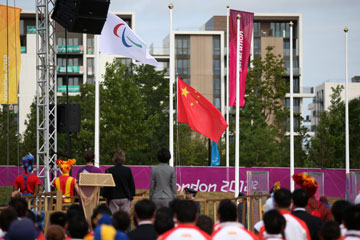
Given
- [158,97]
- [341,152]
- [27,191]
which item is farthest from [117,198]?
[158,97]

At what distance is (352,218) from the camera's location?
6879mm

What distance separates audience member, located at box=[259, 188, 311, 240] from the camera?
7570 millimetres

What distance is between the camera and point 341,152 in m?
53.0

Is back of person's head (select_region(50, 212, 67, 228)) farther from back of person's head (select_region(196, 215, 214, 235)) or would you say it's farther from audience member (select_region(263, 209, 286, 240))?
audience member (select_region(263, 209, 286, 240))

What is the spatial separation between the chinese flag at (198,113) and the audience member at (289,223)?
15.2 meters

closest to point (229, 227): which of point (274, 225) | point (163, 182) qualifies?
point (274, 225)

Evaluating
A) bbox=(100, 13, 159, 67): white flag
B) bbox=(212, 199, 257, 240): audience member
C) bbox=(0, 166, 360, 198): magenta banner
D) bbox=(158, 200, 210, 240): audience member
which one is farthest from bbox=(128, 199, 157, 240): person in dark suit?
bbox=(0, 166, 360, 198): magenta banner

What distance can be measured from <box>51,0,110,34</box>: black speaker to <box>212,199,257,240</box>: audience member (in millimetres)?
11246

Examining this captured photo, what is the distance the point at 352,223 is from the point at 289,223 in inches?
36.7

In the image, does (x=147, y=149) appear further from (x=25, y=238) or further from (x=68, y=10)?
(x=25, y=238)

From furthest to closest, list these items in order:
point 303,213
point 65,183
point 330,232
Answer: point 65,183, point 303,213, point 330,232

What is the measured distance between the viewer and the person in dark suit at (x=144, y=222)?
7.35 meters

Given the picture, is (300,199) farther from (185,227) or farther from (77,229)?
(77,229)

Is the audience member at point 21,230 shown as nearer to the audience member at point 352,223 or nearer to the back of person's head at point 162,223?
the back of person's head at point 162,223
